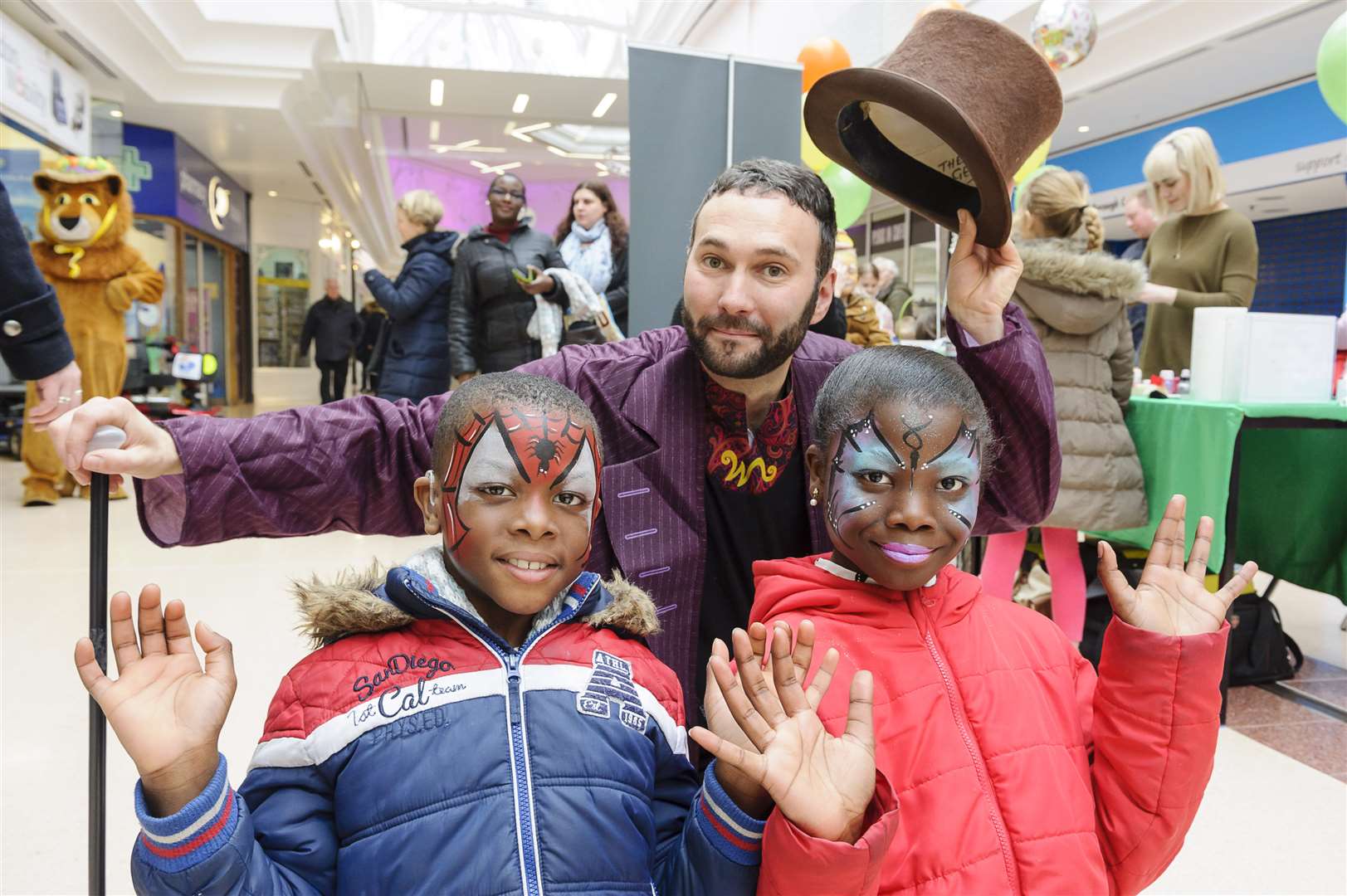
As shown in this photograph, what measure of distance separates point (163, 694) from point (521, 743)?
367 mm

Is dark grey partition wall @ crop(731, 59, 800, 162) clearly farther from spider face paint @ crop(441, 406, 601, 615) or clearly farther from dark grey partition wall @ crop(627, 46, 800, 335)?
spider face paint @ crop(441, 406, 601, 615)

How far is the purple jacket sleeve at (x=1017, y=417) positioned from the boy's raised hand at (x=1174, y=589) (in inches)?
14.3

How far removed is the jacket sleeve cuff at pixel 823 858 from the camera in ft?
2.93

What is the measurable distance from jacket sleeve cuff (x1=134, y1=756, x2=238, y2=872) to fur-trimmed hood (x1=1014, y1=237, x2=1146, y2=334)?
8.68 ft

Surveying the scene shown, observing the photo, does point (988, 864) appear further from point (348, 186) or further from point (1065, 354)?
point (348, 186)

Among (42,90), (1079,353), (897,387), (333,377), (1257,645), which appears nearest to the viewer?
(897,387)

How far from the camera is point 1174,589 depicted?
120 cm

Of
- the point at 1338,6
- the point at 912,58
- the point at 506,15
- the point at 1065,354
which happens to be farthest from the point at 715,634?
the point at 506,15

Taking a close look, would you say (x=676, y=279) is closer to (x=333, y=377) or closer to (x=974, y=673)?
(x=974, y=673)

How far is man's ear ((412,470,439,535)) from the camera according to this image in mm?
1229

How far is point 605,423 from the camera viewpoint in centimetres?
171

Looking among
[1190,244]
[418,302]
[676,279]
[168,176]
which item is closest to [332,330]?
[168,176]

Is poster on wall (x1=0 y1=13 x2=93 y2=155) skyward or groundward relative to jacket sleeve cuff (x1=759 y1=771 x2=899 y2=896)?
skyward

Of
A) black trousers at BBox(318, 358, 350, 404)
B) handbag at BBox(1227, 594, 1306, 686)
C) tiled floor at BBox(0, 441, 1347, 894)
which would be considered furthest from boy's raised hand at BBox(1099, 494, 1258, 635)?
black trousers at BBox(318, 358, 350, 404)
